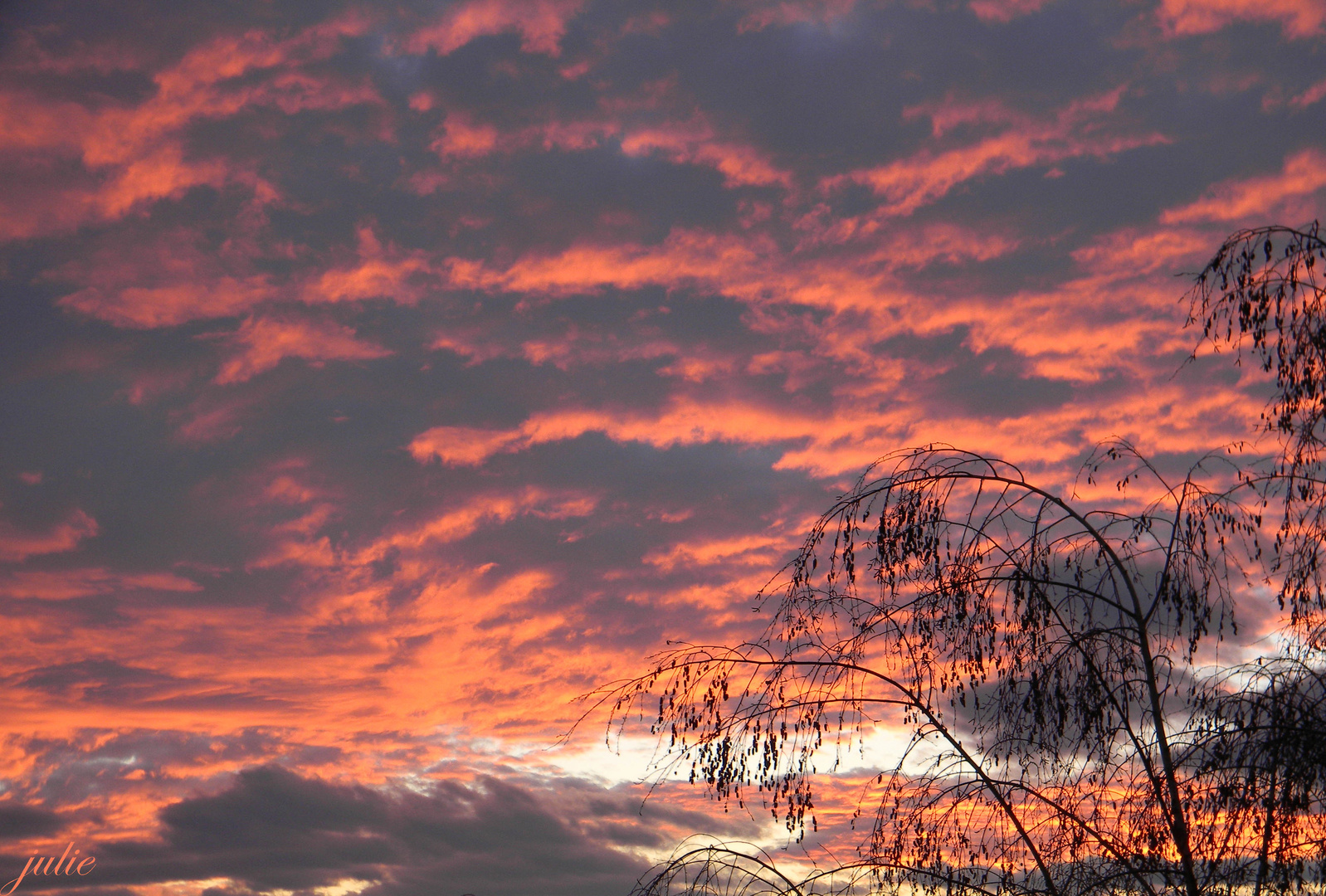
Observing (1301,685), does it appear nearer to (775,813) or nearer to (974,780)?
(974,780)

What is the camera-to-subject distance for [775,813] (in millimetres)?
8172

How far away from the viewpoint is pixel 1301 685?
7.38m

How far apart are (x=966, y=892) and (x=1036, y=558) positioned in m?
2.62

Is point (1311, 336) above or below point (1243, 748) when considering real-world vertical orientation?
above

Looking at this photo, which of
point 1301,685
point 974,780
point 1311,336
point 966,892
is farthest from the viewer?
point 974,780

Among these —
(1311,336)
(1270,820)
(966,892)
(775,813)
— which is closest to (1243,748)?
(1270,820)

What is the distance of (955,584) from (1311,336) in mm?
2927

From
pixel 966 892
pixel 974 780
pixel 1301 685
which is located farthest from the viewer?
pixel 974 780

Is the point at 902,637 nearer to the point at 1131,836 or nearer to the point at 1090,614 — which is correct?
the point at 1090,614

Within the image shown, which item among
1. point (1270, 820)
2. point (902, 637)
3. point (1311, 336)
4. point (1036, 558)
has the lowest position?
point (1270, 820)

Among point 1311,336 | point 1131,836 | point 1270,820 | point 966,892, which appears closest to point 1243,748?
point 1270,820

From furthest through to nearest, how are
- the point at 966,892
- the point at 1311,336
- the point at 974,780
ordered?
the point at 974,780 → the point at 966,892 → the point at 1311,336

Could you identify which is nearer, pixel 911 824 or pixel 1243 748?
pixel 1243 748

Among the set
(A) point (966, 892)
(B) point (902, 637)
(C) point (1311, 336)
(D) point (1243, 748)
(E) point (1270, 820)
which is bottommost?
(A) point (966, 892)
